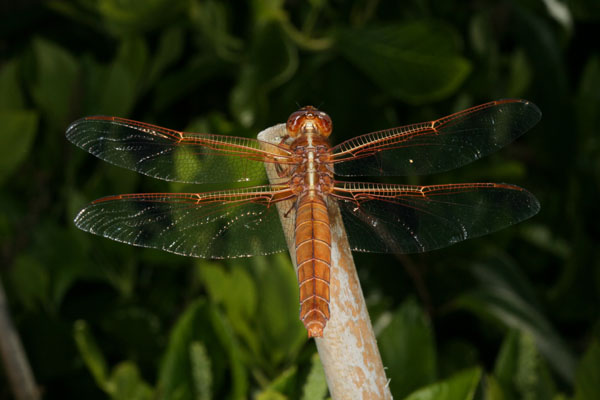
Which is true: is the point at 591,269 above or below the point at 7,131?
below

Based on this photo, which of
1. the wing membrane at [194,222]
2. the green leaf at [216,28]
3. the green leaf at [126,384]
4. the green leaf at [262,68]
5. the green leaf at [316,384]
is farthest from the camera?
the green leaf at [216,28]

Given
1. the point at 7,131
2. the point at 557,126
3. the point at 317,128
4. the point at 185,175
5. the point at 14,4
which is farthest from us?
the point at 14,4

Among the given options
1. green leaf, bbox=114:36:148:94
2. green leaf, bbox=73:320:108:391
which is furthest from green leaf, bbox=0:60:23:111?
green leaf, bbox=73:320:108:391

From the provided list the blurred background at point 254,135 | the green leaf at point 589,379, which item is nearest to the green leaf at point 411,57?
the blurred background at point 254,135

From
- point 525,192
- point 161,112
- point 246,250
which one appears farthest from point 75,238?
point 525,192

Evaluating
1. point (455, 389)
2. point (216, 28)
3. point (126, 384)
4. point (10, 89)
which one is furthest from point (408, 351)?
point (10, 89)

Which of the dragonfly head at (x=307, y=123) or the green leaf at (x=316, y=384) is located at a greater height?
the dragonfly head at (x=307, y=123)

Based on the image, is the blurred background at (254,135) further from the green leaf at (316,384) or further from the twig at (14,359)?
the green leaf at (316,384)

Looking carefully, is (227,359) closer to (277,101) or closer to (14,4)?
(277,101)
